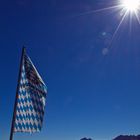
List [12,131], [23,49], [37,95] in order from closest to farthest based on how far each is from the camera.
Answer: [12,131]
[23,49]
[37,95]

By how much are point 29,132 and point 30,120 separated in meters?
0.60

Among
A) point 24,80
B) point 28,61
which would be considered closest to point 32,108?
point 24,80

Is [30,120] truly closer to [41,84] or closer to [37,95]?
[37,95]

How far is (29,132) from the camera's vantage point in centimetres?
1296

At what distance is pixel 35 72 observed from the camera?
14.3m

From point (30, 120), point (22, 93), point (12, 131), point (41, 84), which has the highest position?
point (41, 84)

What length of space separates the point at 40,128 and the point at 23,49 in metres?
4.15

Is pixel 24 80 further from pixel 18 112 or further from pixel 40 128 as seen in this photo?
pixel 40 128

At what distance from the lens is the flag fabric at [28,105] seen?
12961 mm

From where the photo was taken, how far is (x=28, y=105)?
43.7 feet

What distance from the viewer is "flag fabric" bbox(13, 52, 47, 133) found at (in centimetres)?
1296

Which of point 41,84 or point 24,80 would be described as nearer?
point 24,80

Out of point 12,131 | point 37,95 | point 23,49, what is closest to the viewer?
point 12,131

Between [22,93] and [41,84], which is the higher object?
[41,84]
